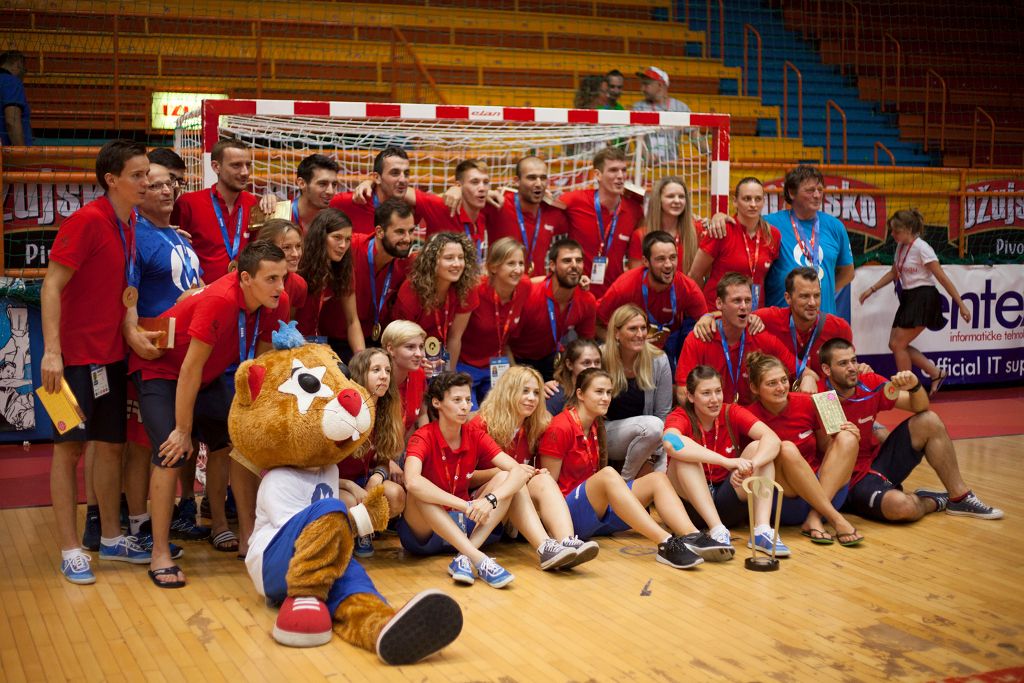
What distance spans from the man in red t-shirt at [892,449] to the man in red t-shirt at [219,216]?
3278mm

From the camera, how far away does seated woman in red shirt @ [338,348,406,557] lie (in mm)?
5035

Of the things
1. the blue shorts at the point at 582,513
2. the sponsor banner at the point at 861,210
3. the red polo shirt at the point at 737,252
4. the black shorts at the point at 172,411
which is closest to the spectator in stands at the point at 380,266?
the black shorts at the point at 172,411

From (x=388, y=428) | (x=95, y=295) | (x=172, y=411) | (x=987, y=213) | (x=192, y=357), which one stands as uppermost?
(x=987, y=213)

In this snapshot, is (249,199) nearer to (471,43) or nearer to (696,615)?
(696,615)

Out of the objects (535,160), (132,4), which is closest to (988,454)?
(535,160)

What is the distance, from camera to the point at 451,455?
5148 mm

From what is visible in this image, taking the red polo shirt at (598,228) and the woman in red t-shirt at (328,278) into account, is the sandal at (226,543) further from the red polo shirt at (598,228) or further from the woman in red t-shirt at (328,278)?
the red polo shirt at (598,228)

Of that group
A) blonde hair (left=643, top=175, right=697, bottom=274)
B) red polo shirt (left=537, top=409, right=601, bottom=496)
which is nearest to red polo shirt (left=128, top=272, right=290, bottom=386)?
red polo shirt (left=537, top=409, right=601, bottom=496)

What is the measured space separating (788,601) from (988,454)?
364cm

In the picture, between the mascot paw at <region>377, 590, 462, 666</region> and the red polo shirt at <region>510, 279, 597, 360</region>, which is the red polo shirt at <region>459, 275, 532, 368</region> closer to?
the red polo shirt at <region>510, 279, 597, 360</region>

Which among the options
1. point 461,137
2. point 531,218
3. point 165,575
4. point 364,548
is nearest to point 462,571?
point 364,548

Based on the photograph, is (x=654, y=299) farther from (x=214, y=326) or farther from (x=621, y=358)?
A: (x=214, y=326)

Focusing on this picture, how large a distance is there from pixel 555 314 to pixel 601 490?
1.37 metres

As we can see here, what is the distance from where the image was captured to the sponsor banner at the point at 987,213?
10.9 metres
